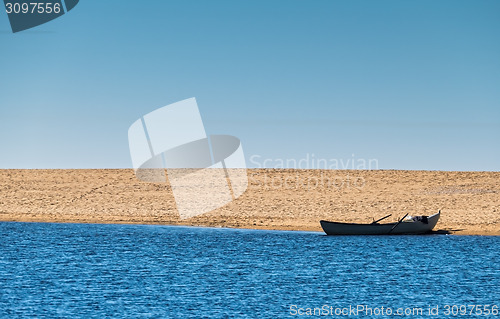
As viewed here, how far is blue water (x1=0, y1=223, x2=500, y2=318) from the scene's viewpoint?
30125mm

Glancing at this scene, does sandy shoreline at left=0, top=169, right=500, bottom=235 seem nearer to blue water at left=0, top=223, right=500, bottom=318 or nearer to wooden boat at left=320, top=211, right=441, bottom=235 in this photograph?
wooden boat at left=320, top=211, right=441, bottom=235

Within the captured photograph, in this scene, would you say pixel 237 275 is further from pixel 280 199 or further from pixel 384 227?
pixel 280 199

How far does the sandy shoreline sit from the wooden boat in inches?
295

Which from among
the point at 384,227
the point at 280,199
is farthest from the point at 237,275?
the point at 280,199

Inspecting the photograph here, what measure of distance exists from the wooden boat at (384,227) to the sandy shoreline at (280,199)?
295 inches

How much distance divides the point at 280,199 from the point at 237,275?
64999mm

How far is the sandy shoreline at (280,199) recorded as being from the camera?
86750 mm

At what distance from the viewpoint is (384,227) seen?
65.6 m

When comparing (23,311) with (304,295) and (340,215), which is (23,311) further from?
(340,215)

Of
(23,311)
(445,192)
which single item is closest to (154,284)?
(23,311)

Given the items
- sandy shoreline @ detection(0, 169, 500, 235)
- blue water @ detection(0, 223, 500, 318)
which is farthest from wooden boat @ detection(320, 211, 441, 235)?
sandy shoreline @ detection(0, 169, 500, 235)

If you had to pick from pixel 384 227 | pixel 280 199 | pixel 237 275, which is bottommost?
pixel 280 199

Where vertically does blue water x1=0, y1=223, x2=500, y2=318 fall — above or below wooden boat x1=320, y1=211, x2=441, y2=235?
above

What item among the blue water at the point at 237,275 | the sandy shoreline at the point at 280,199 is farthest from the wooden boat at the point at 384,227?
the sandy shoreline at the point at 280,199
